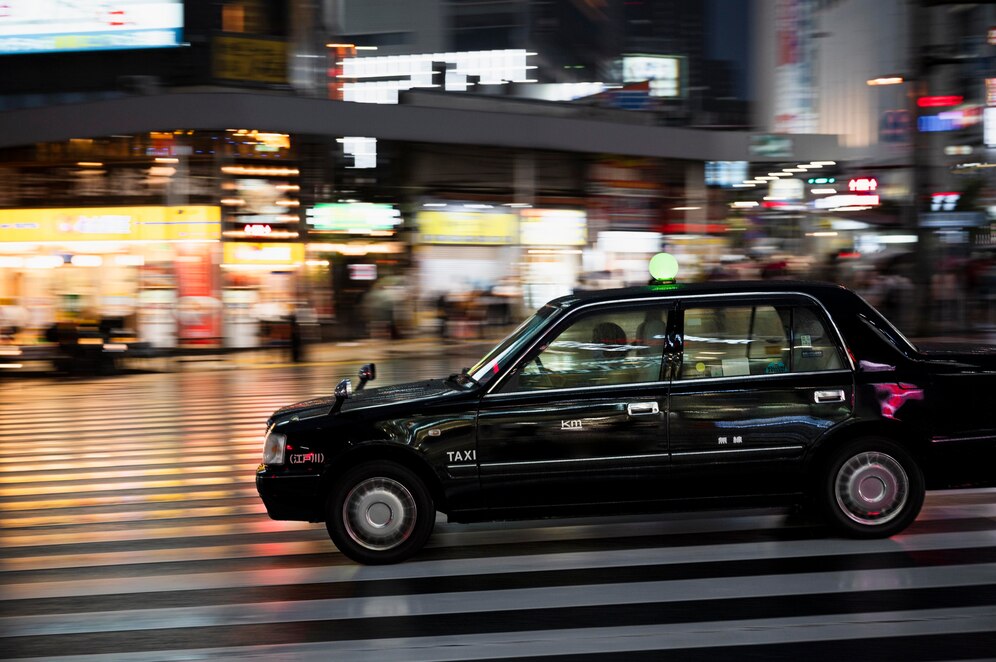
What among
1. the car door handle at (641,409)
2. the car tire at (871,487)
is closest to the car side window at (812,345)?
the car tire at (871,487)

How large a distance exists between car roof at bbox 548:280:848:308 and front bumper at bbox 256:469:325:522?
5.94ft

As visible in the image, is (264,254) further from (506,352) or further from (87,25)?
(506,352)

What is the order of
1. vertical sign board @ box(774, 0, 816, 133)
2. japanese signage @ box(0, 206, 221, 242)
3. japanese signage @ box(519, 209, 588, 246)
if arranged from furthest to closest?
vertical sign board @ box(774, 0, 816, 133) → japanese signage @ box(519, 209, 588, 246) → japanese signage @ box(0, 206, 221, 242)

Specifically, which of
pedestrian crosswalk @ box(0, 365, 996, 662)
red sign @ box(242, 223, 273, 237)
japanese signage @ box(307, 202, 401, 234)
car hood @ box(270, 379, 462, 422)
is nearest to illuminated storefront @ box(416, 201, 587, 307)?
japanese signage @ box(307, 202, 401, 234)

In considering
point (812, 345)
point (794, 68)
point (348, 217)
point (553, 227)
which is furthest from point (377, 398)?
point (794, 68)

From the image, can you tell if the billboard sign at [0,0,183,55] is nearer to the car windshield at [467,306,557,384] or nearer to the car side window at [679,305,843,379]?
the car windshield at [467,306,557,384]

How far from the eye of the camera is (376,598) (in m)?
5.73

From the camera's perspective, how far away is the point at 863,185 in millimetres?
74688

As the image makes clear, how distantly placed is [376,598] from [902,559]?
2.89 meters

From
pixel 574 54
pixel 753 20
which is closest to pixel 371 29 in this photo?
pixel 574 54

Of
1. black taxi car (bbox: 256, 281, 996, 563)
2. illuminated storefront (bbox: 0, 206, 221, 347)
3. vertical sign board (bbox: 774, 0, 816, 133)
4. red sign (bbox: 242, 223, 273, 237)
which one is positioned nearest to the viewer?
black taxi car (bbox: 256, 281, 996, 563)

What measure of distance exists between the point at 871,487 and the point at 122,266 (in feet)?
77.6

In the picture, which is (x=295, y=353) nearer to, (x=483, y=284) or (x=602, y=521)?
(x=483, y=284)

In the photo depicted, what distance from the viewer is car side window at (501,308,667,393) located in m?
6.40
